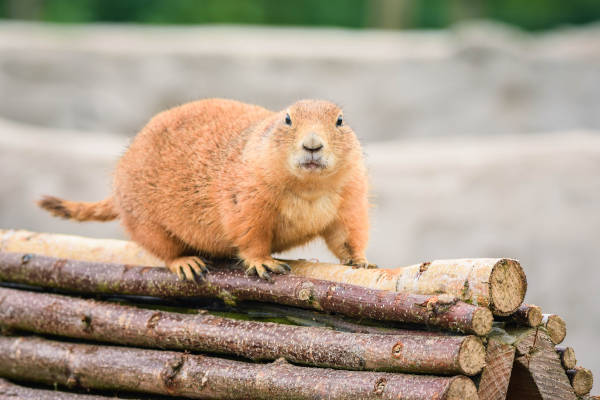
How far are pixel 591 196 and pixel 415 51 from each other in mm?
5495

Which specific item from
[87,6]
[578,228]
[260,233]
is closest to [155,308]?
[260,233]

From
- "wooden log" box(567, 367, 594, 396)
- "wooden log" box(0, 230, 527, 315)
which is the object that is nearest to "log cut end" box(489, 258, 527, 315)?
"wooden log" box(0, 230, 527, 315)

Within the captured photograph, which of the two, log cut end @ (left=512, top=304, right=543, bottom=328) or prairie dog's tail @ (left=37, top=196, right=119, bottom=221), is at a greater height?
prairie dog's tail @ (left=37, top=196, right=119, bottom=221)

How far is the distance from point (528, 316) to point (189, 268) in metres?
1.66

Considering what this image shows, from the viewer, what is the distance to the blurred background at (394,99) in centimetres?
768

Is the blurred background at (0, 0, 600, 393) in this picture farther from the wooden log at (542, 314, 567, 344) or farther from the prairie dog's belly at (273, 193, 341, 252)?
the wooden log at (542, 314, 567, 344)

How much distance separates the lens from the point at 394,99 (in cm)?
1240

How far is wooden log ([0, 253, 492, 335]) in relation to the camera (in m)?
2.96

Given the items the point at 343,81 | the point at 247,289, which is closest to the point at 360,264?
the point at 247,289

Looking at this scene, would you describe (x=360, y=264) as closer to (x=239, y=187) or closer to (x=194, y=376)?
(x=239, y=187)

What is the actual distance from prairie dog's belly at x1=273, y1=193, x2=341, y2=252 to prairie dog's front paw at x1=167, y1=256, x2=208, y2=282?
43 cm

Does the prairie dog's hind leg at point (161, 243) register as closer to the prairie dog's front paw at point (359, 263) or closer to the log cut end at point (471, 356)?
the prairie dog's front paw at point (359, 263)

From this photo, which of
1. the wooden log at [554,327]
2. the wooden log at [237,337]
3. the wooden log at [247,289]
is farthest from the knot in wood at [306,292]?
the wooden log at [554,327]

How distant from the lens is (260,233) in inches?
143
